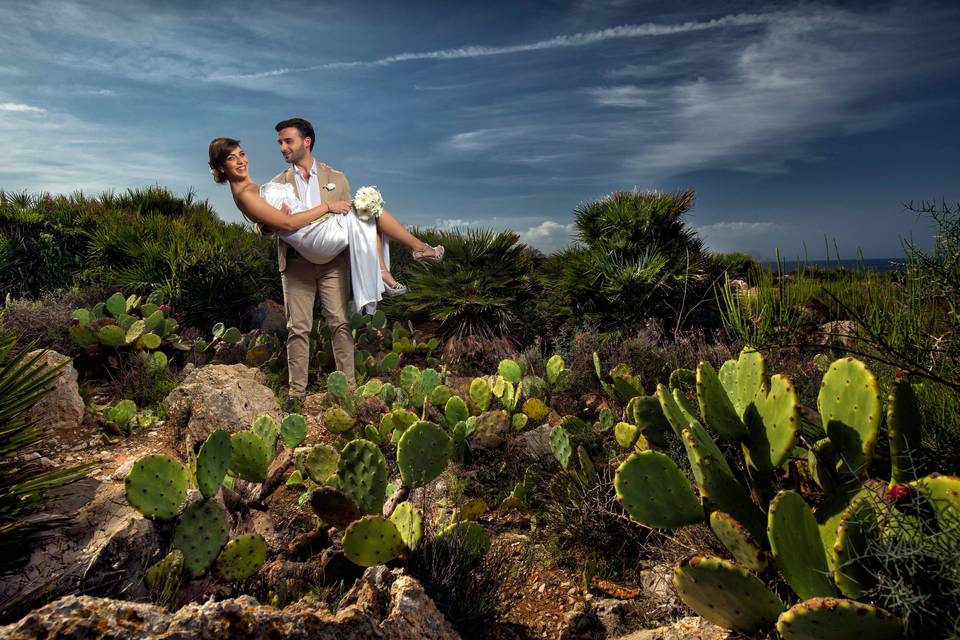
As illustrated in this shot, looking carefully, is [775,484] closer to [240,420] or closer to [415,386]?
[415,386]

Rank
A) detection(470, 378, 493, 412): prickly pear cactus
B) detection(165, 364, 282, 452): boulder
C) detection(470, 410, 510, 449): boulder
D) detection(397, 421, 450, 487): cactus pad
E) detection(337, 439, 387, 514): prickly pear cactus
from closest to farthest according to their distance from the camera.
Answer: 1. detection(337, 439, 387, 514): prickly pear cactus
2. detection(397, 421, 450, 487): cactus pad
3. detection(470, 410, 510, 449): boulder
4. detection(165, 364, 282, 452): boulder
5. detection(470, 378, 493, 412): prickly pear cactus

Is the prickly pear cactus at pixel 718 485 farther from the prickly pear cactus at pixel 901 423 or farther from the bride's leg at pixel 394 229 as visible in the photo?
the bride's leg at pixel 394 229

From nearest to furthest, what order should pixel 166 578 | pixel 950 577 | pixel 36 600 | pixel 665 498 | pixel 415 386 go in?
pixel 950 577 → pixel 36 600 → pixel 166 578 → pixel 665 498 → pixel 415 386

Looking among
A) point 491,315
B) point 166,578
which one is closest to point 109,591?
point 166,578

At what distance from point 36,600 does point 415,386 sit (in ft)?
10.9

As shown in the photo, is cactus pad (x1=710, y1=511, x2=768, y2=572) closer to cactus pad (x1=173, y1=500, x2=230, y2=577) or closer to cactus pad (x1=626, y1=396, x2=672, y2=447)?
cactus pad (x1=626, y1=396, x2=672, y2=447)

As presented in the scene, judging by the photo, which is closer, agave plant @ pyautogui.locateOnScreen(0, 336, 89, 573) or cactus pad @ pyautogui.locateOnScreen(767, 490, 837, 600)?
cactus pad @ pyautogui.locateOnScreen(767, 490, 837, 600)

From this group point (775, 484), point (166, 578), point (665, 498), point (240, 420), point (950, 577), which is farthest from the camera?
point (240, 420)

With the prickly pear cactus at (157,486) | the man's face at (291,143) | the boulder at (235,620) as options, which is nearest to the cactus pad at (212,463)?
the prickly pear cactus at (157,486)

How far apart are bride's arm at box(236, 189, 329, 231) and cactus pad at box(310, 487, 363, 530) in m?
3.30

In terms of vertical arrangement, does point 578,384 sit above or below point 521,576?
above

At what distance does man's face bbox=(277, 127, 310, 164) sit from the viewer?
5527 millimetres

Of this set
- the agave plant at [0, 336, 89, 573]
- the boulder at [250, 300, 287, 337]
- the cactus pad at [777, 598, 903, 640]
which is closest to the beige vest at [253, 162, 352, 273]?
A: the boulder at [250, 300, 287, 337]

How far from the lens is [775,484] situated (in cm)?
290
